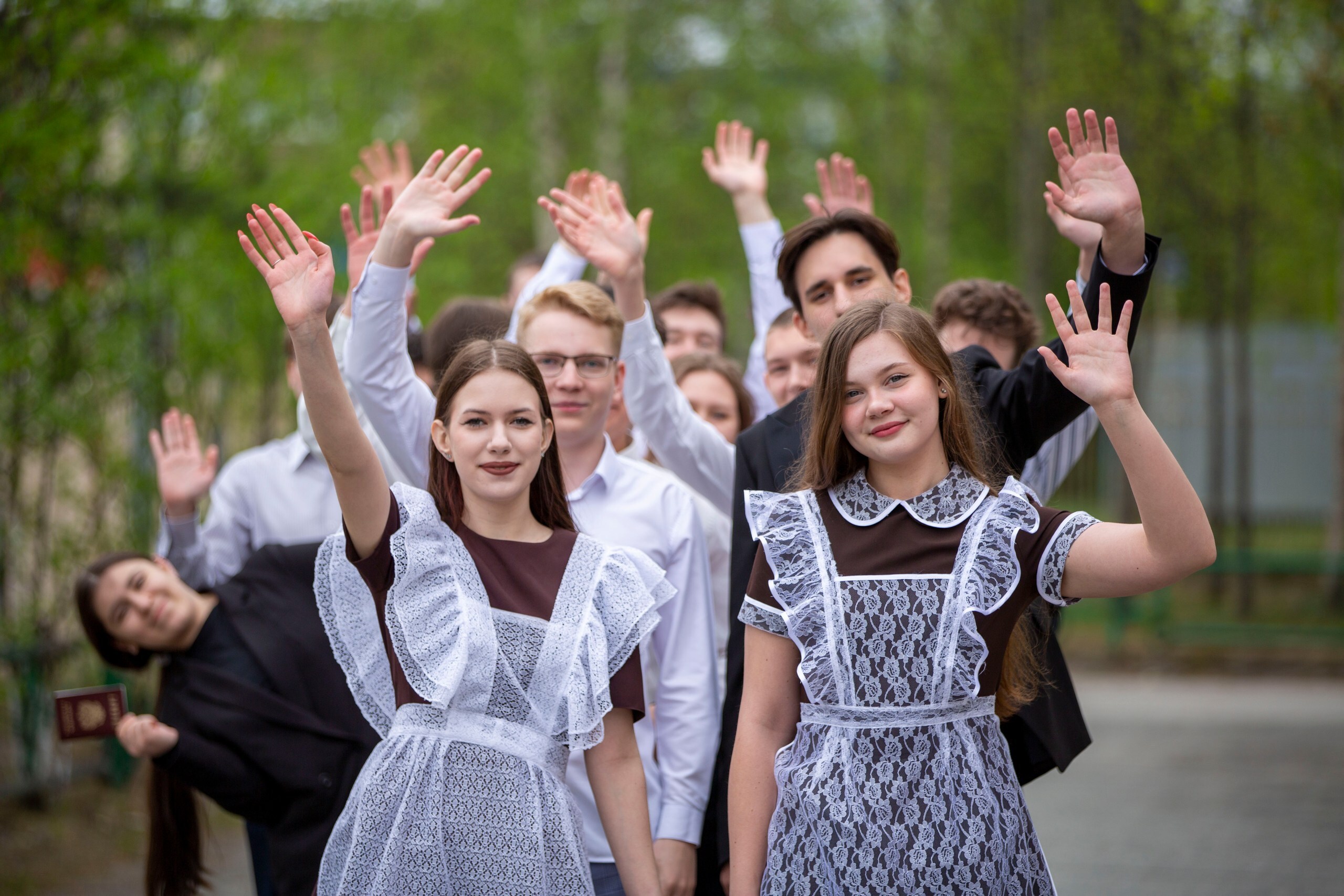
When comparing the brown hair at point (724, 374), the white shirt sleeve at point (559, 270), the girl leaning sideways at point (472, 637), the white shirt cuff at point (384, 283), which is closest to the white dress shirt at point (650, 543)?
the white shirt cuff at point (384, 283)

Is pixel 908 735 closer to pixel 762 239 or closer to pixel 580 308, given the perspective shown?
pixel 580 308

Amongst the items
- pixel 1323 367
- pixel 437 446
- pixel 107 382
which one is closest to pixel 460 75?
pixel 107 382

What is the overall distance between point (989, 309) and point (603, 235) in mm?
1054

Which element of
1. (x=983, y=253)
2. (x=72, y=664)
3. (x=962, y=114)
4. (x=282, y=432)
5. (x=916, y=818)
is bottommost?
(x=72, y=664)

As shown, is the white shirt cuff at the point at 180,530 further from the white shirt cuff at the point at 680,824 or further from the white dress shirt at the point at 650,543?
the white shirt cuff at the point at 680,824

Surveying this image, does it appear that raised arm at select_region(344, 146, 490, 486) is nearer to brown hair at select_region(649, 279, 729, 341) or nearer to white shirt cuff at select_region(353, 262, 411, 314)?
white shirt cuff at select_region(353, 262, 411, 314)

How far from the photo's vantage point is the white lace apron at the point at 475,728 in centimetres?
244

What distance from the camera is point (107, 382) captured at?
252 inches

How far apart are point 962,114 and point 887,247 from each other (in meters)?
15.2

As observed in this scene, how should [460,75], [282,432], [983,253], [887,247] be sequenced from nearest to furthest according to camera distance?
[887,247] → [282,432] → [460,75] → [983,253]

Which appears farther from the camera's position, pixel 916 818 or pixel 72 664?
pixel 72 664

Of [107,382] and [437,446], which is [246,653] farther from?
[107,382]

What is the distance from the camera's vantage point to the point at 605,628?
2.62 metres

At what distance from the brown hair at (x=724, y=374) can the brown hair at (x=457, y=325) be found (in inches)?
24.7
